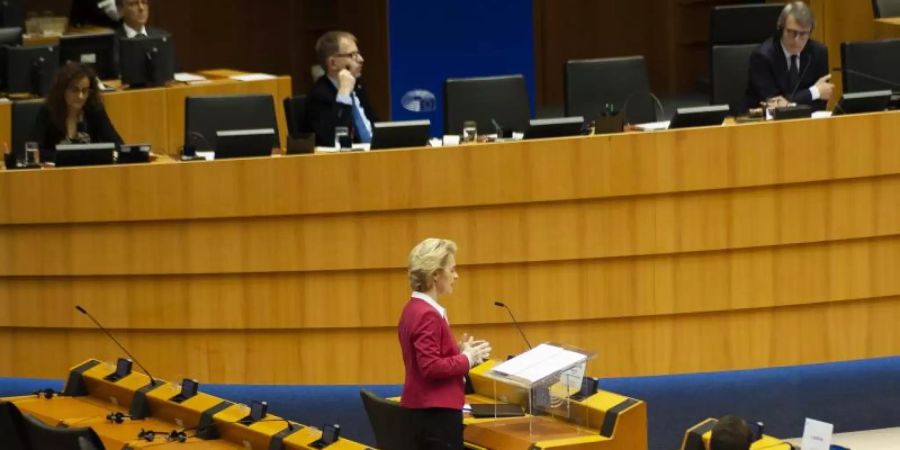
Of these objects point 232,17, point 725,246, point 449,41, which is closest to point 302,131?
point 725,246

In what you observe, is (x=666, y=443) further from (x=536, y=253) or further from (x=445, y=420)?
Answer: (x=445, y=420)

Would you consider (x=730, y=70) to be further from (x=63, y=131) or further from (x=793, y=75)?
(x=63, y=131)

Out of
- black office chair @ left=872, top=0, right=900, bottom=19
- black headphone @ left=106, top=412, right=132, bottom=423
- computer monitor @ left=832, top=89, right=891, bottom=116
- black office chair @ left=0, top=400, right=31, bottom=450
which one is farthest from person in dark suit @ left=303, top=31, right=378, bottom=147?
black office chair @ left=872, top=0, right=900, bottom=19

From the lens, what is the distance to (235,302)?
24.4ft

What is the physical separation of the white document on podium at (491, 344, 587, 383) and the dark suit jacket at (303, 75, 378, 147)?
2585mm

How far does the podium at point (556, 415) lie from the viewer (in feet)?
19.5

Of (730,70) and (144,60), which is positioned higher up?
(144,60)

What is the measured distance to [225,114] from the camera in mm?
8883

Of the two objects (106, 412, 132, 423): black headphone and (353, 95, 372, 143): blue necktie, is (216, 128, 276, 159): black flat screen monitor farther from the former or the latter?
(106, 412, 132, 423): black headphone

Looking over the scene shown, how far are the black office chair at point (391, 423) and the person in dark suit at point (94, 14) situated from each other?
618 centimetres

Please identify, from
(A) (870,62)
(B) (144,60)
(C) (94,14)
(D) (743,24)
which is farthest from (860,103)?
(C) (94,14)

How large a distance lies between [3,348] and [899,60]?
481 centimetres

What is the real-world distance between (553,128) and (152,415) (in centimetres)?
212

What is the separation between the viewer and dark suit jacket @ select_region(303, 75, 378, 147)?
8.45 metres
